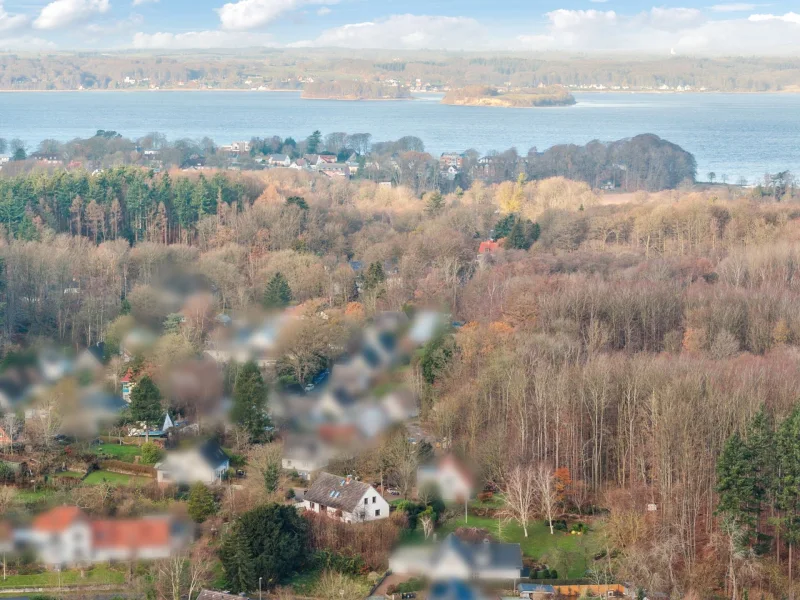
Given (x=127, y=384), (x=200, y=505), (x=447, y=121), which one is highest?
(x=447, y=121)

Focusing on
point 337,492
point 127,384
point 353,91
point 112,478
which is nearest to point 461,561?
point 337,492

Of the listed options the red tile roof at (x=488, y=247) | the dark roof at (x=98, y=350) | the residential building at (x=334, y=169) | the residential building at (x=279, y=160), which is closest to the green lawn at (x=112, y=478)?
the dark roof at (x=98, y=350)

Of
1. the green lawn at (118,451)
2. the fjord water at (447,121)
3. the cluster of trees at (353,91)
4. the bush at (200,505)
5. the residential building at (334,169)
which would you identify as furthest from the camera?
the cluster of trees at (353,91)

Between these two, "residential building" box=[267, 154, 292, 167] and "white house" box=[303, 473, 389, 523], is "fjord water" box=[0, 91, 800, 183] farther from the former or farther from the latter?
"white house" box=[303, 473, 389, 523]

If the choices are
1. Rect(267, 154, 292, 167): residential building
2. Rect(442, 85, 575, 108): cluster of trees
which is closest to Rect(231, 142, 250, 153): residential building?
Rect(267, 154, 292, 167): residential building

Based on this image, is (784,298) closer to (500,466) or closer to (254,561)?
(500,466)

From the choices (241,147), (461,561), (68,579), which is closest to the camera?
(68,579)

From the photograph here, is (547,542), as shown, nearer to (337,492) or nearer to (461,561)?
(461,561)

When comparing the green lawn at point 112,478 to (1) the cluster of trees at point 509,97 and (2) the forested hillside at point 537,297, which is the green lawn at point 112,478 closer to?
(2) the forested hillside at point 537,297
